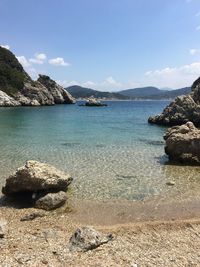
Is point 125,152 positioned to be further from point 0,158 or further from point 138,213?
point 138,213

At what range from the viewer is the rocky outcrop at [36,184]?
16438 mm

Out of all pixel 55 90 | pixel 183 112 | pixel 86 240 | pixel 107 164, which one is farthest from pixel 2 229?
pixel 55 90

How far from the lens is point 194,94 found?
66.1m

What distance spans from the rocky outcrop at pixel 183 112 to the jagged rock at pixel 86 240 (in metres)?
50.0

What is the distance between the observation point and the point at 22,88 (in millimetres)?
151625

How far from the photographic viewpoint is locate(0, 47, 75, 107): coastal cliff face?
457 feet

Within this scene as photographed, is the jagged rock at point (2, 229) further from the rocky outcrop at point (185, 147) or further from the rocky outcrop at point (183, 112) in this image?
the rocky outcrop at point (183, 112)

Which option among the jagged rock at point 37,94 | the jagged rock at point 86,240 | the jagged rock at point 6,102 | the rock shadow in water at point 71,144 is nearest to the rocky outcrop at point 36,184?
the jagged rock at point 86,240

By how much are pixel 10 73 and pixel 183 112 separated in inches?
4538

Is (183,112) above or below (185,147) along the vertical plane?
above

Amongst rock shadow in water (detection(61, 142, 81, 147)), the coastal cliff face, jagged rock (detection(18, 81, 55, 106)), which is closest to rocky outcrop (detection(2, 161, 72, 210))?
rock shadow in water (detection(61, 142, 81, 147))

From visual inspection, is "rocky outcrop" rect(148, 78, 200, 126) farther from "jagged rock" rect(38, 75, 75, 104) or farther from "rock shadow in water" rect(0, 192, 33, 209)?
"jagged rock" rect(38, 75, 75, 104)

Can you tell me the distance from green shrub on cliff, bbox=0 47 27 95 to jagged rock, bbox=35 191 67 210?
13176 cm

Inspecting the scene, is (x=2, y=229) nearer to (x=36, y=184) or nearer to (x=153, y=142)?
(x=36, y=184)
